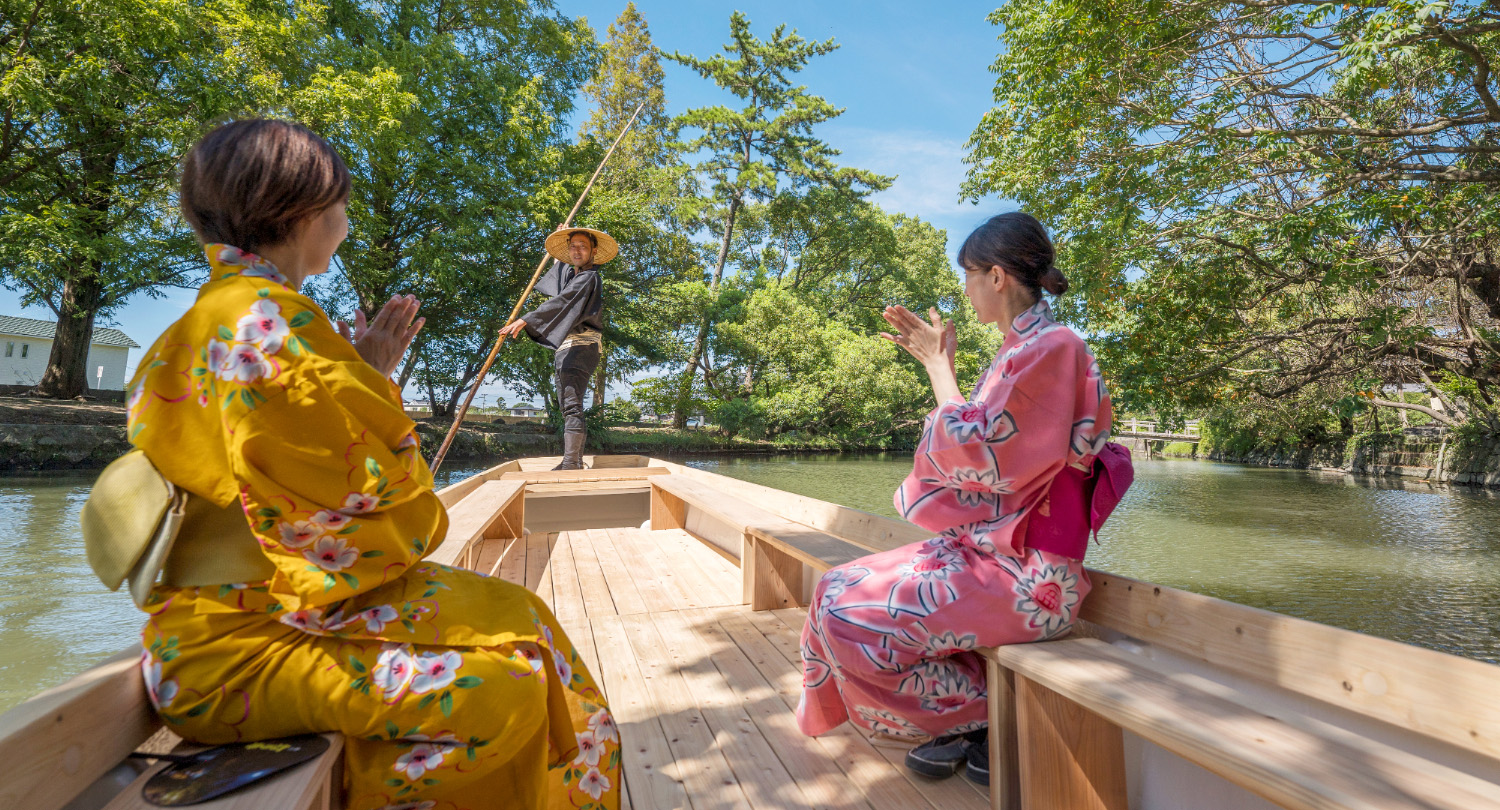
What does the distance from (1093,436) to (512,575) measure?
2523 millimetres

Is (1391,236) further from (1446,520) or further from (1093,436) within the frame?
(1093,436)

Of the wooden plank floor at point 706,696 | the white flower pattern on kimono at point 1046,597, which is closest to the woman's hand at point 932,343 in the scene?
the white flower pattern on kimono at point 1046,597

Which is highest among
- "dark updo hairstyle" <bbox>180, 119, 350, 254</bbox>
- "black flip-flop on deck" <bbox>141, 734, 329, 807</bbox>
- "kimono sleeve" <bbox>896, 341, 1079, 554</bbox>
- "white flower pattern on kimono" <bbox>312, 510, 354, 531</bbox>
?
"dark updo hairstyle" <bbox>180, 119, 350, 254</bbox>

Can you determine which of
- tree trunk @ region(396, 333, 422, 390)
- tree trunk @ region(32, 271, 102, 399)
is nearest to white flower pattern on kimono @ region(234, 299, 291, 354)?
tree trunk @ region(32, 271, 102, 399)

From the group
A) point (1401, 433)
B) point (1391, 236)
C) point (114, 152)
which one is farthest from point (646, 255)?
point (1401, 433)

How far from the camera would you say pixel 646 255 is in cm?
1872

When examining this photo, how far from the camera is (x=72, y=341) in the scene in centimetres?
1126

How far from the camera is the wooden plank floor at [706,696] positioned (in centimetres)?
139

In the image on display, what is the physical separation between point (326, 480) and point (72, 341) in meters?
14.6

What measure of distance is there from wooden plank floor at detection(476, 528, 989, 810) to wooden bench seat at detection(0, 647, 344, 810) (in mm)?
762

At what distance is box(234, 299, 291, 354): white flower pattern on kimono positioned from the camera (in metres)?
0.78

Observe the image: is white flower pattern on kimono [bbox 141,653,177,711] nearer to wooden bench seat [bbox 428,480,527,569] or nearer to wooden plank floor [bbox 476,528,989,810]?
wooden bench seat [bbox 428,480,527,569]

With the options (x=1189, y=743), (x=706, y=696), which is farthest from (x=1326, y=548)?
(x=1189, y=743)

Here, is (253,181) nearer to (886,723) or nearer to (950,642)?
(950,642)
